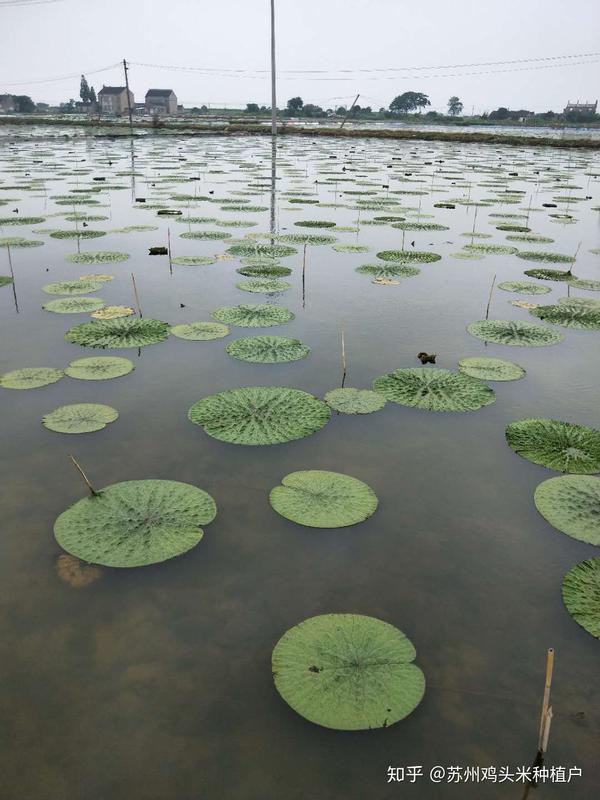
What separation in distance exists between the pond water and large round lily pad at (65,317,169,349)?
16cm

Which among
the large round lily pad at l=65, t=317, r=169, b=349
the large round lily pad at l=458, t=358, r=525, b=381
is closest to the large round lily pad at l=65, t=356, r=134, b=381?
the large round lily pad at l=65, t=317, r=169, b=349

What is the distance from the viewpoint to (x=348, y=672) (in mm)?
1785

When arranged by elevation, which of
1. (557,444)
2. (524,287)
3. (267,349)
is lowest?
(557,444)

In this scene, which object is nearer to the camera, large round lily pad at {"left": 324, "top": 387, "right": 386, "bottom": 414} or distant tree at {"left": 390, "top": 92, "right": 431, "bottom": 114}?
large round lily pad at {"left": 324, "top": 387, "right": 386, "bottom": 414}

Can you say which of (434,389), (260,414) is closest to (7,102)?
(260,414)

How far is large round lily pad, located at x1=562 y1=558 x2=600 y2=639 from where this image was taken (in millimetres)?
2021

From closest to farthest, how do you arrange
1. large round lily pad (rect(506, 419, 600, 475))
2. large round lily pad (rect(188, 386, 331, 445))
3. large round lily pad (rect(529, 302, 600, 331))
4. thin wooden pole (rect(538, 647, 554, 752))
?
thin wooden pole (rect(538, 647, 554, 752)) < large round lily pad (rect(506, 419, 600, 475)) < large round lily pad (rect(188, 386, 331, 445)) < large round lily pad (rect(529, 302, 600, 331))

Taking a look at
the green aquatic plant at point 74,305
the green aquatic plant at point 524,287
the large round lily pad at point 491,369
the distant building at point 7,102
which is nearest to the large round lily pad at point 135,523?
the large round lily pad at point 491,369

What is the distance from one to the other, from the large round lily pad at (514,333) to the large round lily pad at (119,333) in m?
2.71

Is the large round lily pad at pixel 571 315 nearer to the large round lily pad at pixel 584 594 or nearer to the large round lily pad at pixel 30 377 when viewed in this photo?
the large round lily pad at pixel 584 594

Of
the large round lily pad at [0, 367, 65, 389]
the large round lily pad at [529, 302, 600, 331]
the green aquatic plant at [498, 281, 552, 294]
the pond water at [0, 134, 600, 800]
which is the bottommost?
the pond water at [0, 134, 600, 800]

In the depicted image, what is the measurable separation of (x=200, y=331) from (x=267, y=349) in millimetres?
710

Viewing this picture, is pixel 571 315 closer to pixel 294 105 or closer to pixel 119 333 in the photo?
pixel 119 333

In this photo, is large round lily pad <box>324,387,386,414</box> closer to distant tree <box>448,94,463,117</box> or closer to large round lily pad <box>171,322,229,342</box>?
large round lily pad <box>171,322,229,342</box>
